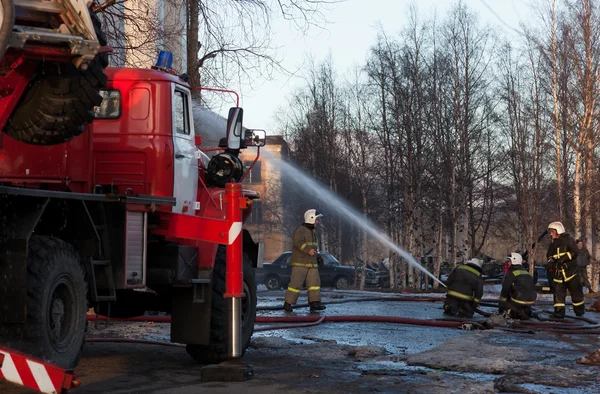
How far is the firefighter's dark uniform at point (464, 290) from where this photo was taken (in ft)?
48.6

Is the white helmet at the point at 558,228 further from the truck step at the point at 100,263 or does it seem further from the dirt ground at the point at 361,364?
the truck step at the point at 100,263

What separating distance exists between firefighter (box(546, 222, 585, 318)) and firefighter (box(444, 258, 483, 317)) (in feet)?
5.67

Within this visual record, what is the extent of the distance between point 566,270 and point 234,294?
1091cm

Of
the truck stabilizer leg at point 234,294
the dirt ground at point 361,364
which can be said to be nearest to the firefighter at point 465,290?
the dirt ground at point 361,364

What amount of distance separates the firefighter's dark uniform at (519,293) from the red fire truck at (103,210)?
638 centimetres

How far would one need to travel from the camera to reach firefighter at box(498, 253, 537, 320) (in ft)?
47.7

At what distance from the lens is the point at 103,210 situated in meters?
6.93

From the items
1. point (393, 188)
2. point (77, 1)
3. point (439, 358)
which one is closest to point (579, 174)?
point (393, 188)

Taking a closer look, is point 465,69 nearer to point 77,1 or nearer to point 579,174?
point 579,174

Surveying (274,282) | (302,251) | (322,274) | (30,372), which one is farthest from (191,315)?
(322,274)

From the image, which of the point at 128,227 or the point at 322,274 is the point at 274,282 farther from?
the point at 128,227

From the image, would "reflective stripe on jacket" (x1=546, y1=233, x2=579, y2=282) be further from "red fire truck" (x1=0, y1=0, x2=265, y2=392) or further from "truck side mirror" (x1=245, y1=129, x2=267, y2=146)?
"truck side mirror" (x1=245, y1=129, x2=267, y2=146)

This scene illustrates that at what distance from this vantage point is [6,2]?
484cm

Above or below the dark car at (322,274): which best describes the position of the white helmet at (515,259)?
above
